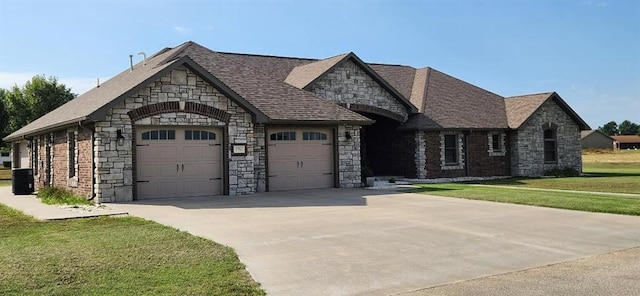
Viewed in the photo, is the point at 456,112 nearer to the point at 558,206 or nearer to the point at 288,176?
the point at 288,176

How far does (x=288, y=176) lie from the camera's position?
1909cm

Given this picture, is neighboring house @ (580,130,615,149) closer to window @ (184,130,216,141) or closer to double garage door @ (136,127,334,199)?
double garage door @ (136,127,334,199)

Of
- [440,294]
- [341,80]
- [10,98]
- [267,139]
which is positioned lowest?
[440,294]

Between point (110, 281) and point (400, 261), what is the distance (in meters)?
3.71

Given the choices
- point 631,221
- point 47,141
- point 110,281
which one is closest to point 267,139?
point 47,141

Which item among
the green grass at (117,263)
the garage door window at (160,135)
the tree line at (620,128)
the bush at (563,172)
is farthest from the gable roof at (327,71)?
the tree line at (620,128)

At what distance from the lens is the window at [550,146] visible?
28.5m

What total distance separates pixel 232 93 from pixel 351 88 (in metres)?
8.60

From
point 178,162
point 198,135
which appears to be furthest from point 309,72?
point 178,162

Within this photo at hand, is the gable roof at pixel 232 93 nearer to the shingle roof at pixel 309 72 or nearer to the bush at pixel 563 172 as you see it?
the shingle roof at pixel 309 72

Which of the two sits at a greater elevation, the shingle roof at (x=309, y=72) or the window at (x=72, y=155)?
the shingle roof at (x=309, y=72)

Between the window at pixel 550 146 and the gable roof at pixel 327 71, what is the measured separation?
807 centimetres

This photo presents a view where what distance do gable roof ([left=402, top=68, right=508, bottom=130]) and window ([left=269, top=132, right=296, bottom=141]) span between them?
7.76 metres

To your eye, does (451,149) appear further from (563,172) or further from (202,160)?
(202,160)
